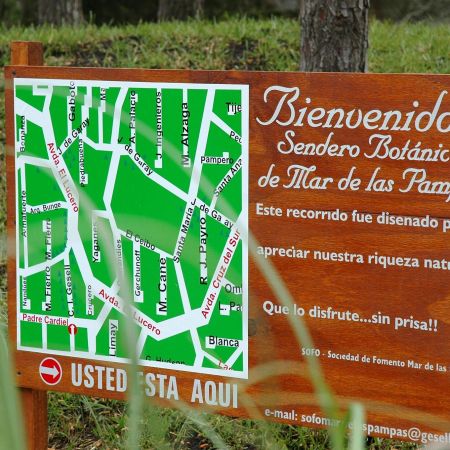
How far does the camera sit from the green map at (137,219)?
2918 millimetres

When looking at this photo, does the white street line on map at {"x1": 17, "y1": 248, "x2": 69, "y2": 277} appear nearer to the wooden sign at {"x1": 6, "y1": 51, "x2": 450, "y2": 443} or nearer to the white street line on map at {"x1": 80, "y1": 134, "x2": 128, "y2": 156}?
the wooden sign at {"x1": 6, "y1": 51, "x2": 450, "y2": 443}

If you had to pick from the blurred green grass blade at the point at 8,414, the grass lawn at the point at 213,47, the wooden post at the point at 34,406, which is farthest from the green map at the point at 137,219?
the grass lawn at the point at 213,47

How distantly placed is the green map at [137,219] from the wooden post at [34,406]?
134 millimetres

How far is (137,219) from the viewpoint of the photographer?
9.98ft

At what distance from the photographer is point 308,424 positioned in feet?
9.48

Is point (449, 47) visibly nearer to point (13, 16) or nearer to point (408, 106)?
point (408, 106)

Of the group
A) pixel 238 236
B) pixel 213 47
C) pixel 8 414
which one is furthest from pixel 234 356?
pixel 213 47

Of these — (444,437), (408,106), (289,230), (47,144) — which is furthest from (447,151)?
(47,144)

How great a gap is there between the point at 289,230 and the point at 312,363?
1.40 metres

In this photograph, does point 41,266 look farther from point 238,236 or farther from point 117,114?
point 238,236

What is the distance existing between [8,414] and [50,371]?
194 cm

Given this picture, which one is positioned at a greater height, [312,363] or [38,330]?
[312,363]

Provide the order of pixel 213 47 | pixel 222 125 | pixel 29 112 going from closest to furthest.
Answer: pixel 222 125
pixel 29 112
pixel 213 47

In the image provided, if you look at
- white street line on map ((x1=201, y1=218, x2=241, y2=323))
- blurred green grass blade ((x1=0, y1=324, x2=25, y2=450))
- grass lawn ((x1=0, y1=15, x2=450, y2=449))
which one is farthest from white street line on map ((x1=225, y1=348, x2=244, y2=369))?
grass lawn ((x1=0, y1=15, x2=450, y2=449))
